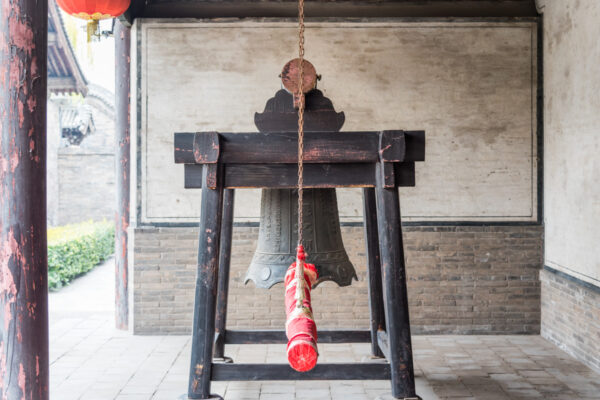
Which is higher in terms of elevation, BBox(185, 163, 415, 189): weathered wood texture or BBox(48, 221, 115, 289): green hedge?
BBox(185, 163, 415, 189): weathered wood texture

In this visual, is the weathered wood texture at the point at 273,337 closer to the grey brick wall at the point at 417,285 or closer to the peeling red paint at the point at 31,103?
the grey brick wall at the point at 417,285

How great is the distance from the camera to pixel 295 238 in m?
4.07

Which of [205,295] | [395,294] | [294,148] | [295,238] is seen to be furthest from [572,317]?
[205,295]

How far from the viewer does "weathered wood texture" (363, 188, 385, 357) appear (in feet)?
14.8

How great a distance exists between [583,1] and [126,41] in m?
4.37

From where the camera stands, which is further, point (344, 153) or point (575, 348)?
point (575, 348)

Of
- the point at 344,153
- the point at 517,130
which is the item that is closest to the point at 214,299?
the point at 344,153

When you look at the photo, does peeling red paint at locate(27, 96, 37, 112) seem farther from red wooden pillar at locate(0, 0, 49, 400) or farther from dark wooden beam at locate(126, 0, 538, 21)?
dark wooden beam at locate(126, 0, 538, 21)

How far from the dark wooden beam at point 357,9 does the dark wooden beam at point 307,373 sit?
12.2 ft

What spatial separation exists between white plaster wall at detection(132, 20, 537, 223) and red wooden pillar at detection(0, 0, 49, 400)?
264 centimetres

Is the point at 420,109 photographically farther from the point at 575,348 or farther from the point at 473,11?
the point at 575,348

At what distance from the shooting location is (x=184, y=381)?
4.71m

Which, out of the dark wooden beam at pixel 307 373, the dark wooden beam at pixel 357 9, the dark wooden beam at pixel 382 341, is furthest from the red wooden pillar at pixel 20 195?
the dark wooden beam at pixel 357 9

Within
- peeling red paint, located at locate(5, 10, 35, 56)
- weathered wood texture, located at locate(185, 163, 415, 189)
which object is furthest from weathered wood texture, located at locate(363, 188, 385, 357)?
peeling red paint, located at locate(5, 10, 35, 56)
